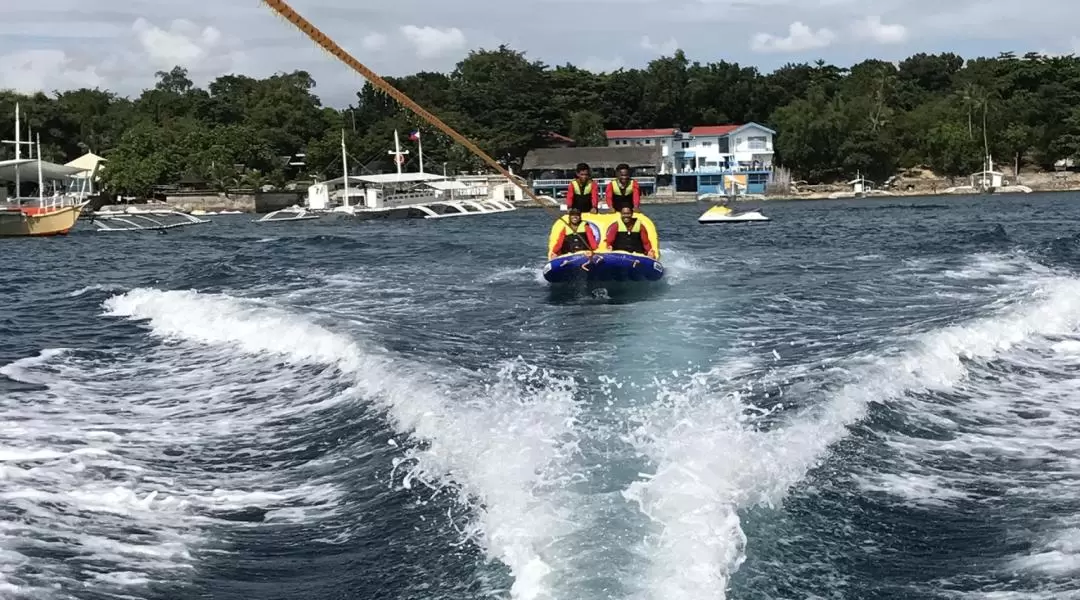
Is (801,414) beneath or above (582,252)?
beneath

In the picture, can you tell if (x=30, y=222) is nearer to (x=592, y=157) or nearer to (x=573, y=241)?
(x=573, y=241)

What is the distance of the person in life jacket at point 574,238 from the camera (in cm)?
1631

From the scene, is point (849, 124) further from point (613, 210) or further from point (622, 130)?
point (613, 210)

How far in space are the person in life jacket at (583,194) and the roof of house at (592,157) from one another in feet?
211

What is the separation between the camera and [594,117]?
3561 inches

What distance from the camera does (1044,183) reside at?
3098 inches

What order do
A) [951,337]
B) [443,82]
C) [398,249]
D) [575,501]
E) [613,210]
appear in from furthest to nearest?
1. [443,82]
2. [398,249]
3. [613,210]
4. [951,337]
5. [575,501]

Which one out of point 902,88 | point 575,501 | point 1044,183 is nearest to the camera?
point 575,501

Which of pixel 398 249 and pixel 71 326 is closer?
pixel 71 326

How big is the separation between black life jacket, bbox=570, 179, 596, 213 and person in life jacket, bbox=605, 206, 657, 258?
4.20ft

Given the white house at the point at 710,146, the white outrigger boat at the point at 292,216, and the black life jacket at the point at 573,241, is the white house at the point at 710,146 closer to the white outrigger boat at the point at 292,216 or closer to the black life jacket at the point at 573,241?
the white outrigger boat at the point at 292,216

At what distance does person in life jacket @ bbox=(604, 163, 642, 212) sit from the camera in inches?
674

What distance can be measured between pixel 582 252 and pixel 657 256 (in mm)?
1439

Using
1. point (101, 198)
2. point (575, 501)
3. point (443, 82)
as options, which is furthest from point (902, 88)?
point (575, 501)
